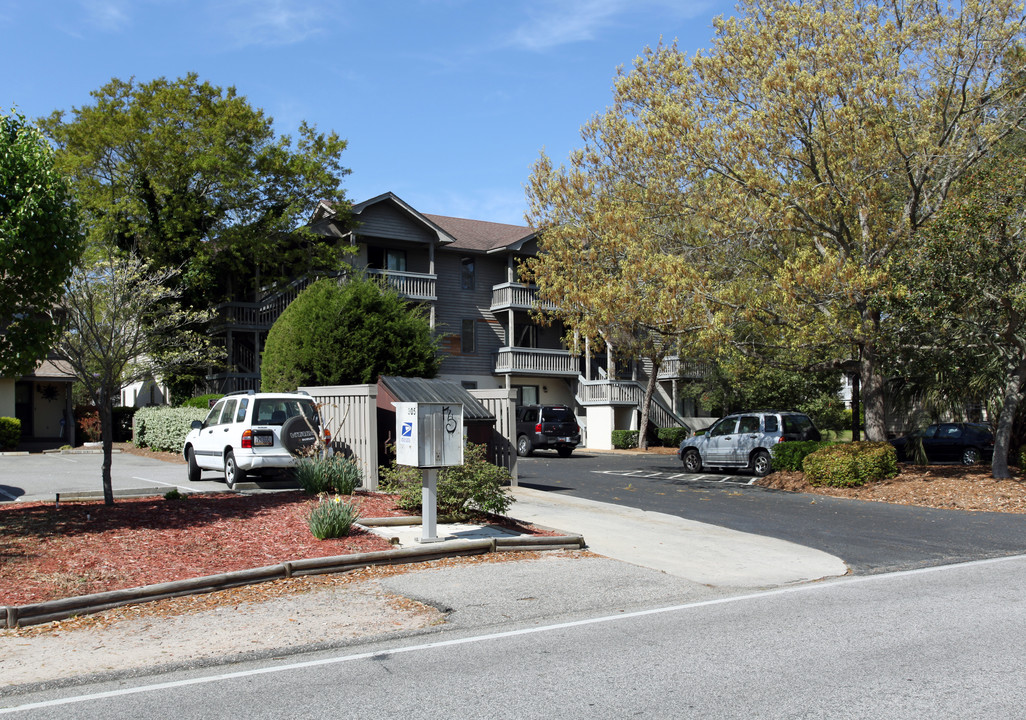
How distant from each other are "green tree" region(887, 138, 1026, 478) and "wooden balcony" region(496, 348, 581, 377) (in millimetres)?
21249

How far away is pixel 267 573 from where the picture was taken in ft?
29.1

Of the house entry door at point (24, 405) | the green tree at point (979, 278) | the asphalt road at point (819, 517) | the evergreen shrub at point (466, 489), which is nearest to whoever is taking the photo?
the asphalt road at point (819, 517)

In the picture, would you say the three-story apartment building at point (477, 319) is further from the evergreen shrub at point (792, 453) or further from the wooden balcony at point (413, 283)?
the evergreen shrub at point (792, 453)

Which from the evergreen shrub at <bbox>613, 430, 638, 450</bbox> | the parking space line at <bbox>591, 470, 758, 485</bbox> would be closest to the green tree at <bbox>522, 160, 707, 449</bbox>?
the parking space line at <bbox>591, 470, 758, 485</bbox>

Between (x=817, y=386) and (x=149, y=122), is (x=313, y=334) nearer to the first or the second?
(x=149, y=122)

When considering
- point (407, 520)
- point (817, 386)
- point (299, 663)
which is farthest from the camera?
point (817, 386)

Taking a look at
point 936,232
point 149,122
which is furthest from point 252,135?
point 936,232

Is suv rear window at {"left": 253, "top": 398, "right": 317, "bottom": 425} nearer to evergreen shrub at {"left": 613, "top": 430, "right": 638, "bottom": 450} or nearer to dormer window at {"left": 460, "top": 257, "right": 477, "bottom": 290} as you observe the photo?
evergreen shrub at {"left": 613, "top": 430, "right": 638, "bottom": 450}

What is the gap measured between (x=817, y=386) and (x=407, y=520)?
2863 centimetres

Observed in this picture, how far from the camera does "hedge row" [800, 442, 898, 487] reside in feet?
63.2

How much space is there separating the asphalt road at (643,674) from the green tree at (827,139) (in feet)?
38.2

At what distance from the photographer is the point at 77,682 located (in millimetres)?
6004

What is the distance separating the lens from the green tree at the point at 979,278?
17.3 metres

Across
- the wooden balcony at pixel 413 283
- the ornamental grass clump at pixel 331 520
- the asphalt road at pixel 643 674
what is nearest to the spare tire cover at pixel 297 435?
the ornamental grass clump at pixel 331 520
